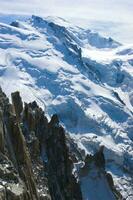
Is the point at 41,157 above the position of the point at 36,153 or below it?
below

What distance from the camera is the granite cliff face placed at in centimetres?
5338

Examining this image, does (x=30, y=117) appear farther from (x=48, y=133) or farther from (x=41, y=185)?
(x=41, y=185)

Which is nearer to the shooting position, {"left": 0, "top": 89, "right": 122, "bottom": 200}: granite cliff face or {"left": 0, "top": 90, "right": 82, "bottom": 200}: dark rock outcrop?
{"left": 0, "top": 90, "right": 82, "bottom": 200}: dark rock outcrop

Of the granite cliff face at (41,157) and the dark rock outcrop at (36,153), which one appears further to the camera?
the granite cliff face at (41,157)

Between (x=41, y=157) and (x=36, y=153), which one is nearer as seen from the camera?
(x=36, y=153)

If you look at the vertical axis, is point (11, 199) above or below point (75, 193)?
above

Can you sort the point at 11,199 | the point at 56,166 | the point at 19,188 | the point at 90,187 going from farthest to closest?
the point at 90,187 → the point at 56,166 → the point at 19,188 → the point at 11,199

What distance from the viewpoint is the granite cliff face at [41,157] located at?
53375 mm

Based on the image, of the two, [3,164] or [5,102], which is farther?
[5,102]

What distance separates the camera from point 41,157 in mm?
93438

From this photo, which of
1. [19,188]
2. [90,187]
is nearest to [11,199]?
[19,188]

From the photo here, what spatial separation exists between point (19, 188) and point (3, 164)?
368cm

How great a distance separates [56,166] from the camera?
94875 millimetres

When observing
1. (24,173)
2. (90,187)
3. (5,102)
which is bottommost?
(90,187)
